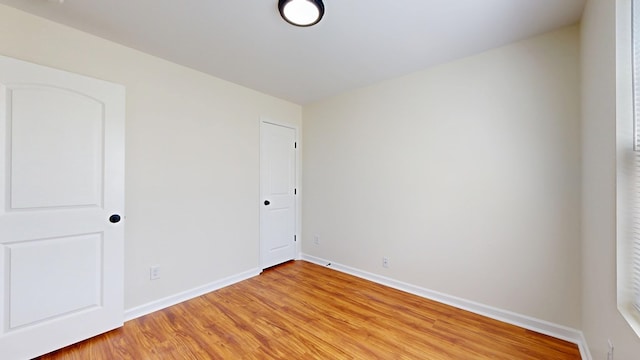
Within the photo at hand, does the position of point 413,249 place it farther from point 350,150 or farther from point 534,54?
point 534,54

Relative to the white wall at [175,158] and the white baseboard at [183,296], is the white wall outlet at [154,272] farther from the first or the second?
the white baseboard at [183,296]

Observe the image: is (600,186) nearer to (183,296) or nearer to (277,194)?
→ (277,194)

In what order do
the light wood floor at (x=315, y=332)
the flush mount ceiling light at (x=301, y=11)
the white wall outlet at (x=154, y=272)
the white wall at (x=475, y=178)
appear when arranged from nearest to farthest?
the flush mount ceiling light at (x=301, y=11)
the light wood floor at (x=315, y=332)
the white wall at (x=475, y=178)
the white wall outlet at (x=154, y=272)

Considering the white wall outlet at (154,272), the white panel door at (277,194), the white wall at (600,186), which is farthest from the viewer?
the white panel door at (277,194)

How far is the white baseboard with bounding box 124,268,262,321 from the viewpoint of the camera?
2248mm

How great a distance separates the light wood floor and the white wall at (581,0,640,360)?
580 millimetres

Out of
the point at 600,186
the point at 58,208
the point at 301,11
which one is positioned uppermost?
the point at 301,11

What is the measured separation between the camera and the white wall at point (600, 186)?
1209mm

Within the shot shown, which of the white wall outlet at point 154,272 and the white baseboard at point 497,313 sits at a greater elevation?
the white wall outlet at point 154,272

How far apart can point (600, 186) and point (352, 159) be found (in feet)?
7.34

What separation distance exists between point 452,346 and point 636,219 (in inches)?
54.3

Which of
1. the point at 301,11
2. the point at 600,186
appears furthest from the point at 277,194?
the point at 600,186

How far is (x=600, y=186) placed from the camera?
1.43 m

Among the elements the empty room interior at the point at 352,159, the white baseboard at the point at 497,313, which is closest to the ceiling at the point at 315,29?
the empty room interior at the point at 352,159
